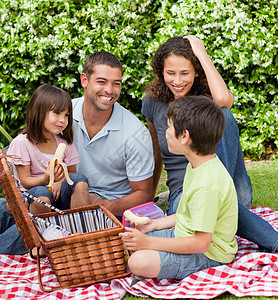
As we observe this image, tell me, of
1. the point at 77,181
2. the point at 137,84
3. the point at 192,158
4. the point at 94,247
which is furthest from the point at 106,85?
the point at 137,84

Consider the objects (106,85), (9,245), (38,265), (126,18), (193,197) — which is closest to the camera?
(193,197)

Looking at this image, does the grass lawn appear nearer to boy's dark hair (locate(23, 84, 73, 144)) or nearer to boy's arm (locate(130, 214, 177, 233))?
boy's arm (locate(130, 214, 177, 233))

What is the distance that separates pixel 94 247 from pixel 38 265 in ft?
1.23

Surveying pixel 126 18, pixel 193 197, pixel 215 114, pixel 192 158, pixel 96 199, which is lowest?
pixel 96 199

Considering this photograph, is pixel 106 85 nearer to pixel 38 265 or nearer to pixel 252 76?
pixel 38 265

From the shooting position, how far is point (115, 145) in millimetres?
3385

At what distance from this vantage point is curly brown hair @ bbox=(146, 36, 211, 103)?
326cm

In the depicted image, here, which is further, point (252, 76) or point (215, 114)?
point (252, 76)

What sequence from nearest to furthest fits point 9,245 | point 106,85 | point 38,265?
1. point 38,265
2. point 9,245
3. point 106,85

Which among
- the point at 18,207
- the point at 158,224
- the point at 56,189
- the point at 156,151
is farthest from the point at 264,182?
the point at 18,207

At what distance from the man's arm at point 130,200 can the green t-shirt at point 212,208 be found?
675 millimetres

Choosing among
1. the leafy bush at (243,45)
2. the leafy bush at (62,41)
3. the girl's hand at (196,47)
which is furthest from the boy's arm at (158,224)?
the leafy bush at (243,45)

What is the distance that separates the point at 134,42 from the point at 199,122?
2.95 meters

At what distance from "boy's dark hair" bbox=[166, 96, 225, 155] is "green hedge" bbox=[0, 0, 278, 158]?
2653mm
